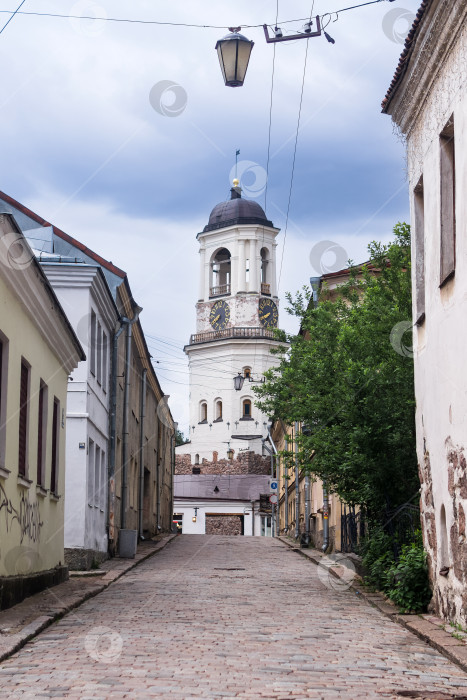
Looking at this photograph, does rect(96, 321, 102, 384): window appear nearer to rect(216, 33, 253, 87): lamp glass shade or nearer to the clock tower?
rect(216, 33, 253, 87): lamp glass shade

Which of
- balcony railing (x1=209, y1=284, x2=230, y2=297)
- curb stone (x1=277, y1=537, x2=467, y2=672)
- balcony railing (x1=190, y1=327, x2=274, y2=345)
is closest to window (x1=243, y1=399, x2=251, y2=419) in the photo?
balcony railing (x1=190, y1=327, x2=274, y2=345)

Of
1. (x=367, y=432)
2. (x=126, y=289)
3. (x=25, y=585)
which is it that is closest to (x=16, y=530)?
(x=25, y=585)

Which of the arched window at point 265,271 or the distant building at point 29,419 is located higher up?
the arched window at point 265,271

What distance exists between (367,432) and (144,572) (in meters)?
7.61

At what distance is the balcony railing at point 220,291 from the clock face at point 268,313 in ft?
10.2

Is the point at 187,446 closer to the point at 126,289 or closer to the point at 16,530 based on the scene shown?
the point at 126,289

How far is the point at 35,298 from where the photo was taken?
1285 centimetres

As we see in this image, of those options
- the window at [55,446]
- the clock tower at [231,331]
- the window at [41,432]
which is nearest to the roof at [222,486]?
the clock tower at [231,331]

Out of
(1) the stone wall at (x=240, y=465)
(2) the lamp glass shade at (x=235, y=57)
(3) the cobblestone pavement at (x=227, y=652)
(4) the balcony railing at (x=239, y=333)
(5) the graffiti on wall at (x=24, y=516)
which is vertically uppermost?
(4) the balcony railing at (x=239, y=333)

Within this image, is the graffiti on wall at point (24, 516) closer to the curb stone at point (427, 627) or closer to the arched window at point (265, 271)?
the curb stone at point (427, 627)

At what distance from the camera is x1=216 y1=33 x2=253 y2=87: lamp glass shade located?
12.3 m

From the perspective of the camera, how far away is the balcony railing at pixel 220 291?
81.6 meters

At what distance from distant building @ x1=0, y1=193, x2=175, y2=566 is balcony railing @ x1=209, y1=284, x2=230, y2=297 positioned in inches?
1791

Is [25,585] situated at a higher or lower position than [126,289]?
lower
